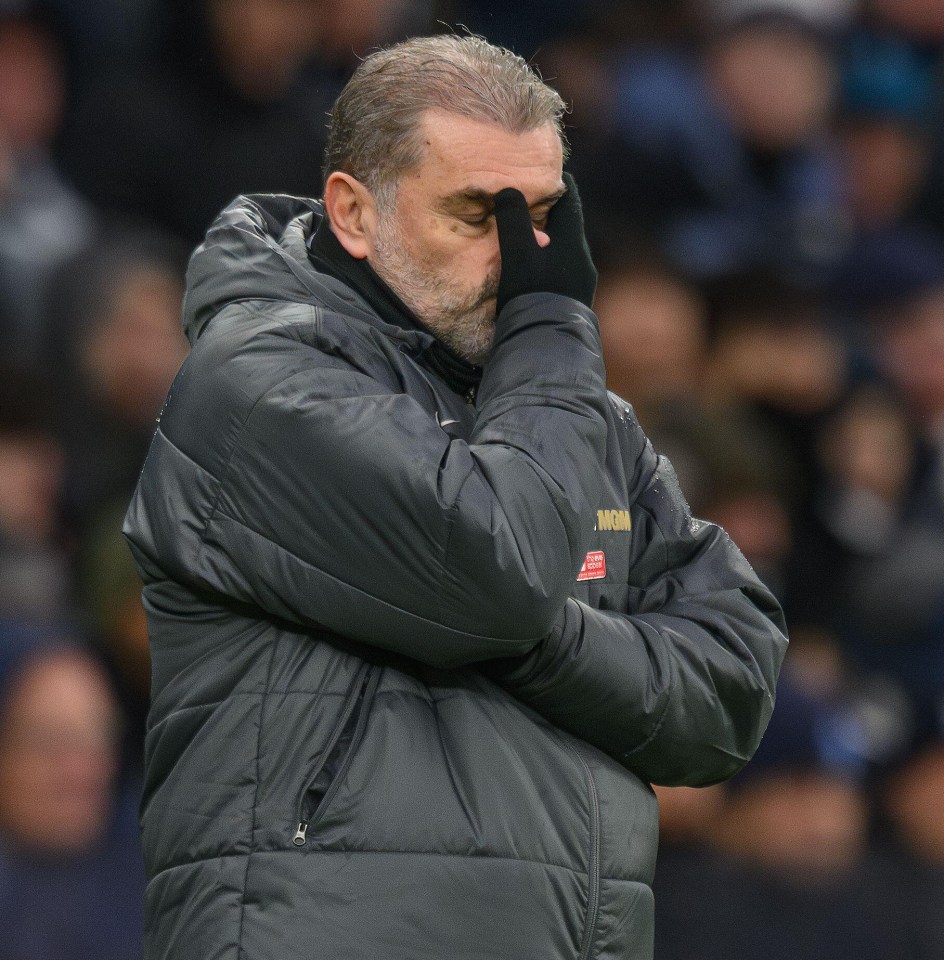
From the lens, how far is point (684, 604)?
199 centimetres

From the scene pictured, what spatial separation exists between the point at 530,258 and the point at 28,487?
6.93ft

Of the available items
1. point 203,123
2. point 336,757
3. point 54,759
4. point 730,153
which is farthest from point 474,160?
point 730,153

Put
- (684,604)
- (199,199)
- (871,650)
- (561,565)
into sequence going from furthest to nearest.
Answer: (871,650)
(199,199)
(684,604)
(561,565)

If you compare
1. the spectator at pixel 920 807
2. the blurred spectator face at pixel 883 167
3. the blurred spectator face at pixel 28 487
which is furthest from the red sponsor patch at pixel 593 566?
the blurred spectator face at pixel 883 167

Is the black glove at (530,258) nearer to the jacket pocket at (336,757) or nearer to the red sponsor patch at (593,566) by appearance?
the red sponsor patch at (593,566)

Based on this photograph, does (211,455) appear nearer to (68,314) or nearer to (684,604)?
(684,604)

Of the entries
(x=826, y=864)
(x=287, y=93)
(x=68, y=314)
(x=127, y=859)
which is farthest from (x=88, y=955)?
(x=287, y=93)

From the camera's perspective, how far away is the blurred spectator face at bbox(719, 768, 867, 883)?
4.04 metres

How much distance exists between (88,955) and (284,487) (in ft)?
6.19

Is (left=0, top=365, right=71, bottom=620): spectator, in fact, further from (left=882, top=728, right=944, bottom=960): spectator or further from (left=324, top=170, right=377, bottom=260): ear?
(left=882, top=728, right=944, bottom=960): spectator

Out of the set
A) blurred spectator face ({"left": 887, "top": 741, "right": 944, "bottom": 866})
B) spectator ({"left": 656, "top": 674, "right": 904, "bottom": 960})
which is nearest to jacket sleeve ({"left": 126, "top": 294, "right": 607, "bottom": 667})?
spectator ({"left": 656, "top": 674, "right": 904, "bottom": 960})

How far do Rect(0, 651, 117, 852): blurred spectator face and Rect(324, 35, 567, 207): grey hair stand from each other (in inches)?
70.2

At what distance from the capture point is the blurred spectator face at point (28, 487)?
369 centimetres

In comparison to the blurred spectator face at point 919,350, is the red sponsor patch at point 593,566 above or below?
above
